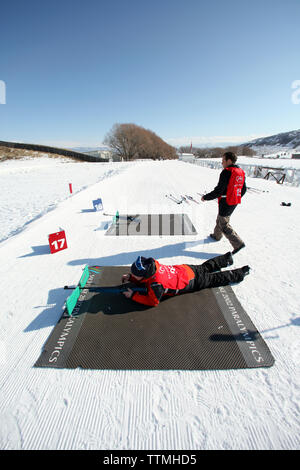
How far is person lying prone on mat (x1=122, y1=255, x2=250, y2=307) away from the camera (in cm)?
231

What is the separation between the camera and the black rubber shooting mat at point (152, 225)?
16.0 ft

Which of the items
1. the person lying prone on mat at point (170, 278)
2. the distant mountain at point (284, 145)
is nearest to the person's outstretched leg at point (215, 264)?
the person lying prone on mat at point (170, 278)

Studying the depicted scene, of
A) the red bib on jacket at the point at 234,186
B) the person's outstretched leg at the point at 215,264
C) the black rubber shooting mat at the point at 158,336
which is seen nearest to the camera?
the black rubber shooting mat at the point at 158,336

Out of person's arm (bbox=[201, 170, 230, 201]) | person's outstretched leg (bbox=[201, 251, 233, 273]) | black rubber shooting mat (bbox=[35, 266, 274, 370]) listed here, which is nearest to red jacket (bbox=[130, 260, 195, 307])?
black rubber shooting mat (bbox=[35, 266, 274, 370])

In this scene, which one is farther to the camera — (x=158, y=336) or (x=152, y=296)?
(x=152, y=296)

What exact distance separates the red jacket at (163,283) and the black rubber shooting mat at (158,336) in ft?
0.51

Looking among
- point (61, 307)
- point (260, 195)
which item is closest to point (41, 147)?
point (260, 195)

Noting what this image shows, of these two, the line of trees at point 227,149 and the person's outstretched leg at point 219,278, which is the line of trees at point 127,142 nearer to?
the line of trees at point 227,149

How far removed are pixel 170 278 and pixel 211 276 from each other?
71 centimetres

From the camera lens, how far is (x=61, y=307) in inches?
99.7

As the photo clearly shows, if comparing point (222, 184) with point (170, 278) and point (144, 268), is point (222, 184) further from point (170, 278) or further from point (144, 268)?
point (144, 268)

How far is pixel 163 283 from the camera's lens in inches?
94.0

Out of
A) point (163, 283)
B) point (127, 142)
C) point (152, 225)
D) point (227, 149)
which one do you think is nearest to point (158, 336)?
point (163, 283)
